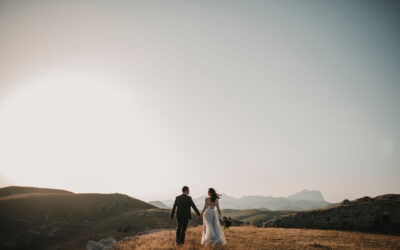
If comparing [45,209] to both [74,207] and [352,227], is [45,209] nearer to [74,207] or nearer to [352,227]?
[74,207]

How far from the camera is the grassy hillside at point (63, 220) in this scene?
109 ft

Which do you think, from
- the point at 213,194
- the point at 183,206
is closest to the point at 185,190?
the point at 183,206

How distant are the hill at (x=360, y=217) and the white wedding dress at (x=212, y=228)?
55.2 feet

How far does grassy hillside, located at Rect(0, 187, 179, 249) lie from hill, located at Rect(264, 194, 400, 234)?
31368mm

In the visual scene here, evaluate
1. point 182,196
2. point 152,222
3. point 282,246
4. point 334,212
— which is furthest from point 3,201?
point 334,212

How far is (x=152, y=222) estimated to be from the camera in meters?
47.0

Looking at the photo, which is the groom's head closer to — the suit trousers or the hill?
the suit trousers

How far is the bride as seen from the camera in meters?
10.6

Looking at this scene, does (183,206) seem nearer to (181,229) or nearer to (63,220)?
(181,229)

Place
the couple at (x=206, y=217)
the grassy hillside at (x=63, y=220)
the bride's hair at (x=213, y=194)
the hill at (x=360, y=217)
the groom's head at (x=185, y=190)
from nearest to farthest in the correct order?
the couple at (x=206, y=217) → the groom's head at (x=185, y=190) → the bride's hair at (x=213, y=194) → the hill at (x=360, y=217) → the grassy hillside at (x=63, y=220)

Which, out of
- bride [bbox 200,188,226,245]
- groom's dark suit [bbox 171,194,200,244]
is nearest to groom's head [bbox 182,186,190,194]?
groom's dark suit [bbox 171,194,200,244]

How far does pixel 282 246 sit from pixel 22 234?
1784 inches

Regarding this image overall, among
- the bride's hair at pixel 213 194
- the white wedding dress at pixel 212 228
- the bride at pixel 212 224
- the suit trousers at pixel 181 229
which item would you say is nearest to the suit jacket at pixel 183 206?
the suit trousers at pixel 181 229

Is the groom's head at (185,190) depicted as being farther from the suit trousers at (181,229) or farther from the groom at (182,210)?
the suit trousers at (181,229)
